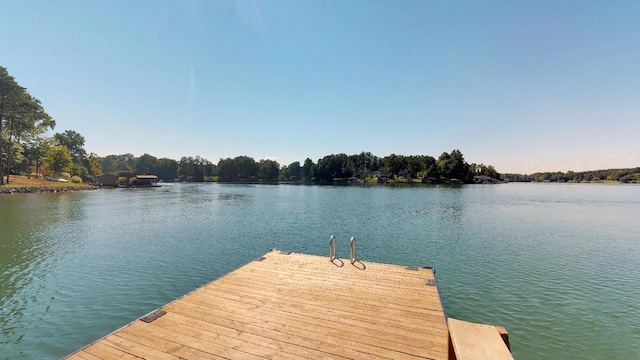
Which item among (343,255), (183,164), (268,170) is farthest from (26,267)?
(183,164)

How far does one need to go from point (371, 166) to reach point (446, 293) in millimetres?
173024

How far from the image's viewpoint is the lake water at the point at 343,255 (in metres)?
8.12

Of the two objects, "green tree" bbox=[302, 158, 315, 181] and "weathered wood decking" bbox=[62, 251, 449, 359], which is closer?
"weathered wood decking" bbox=[62, 251, 449, 359]

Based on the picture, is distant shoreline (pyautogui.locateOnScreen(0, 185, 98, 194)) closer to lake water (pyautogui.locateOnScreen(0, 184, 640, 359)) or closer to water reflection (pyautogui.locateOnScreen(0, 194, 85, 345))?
lake water (pyautogui.locateOnScreen(0, 184, 640, 359))

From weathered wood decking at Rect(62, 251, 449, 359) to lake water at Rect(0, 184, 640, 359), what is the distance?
110 inches

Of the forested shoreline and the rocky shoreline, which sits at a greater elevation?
the forested shoreline

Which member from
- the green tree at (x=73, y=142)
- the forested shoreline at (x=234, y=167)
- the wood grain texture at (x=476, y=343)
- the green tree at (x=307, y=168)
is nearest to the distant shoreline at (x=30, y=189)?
the forested shoreline at (x=234, y=167)

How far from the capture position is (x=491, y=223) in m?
27.5

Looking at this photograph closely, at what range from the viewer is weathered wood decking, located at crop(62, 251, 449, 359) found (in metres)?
5.25

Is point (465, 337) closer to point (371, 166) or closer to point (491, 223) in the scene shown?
point (491, 223)

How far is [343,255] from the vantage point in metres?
15.9

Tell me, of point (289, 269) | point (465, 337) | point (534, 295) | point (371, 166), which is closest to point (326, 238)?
point (289, 269)

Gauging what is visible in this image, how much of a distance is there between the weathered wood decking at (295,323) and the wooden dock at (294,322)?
19 millimetres

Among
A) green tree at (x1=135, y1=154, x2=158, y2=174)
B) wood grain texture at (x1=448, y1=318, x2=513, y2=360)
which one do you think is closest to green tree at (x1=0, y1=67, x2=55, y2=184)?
wood grain texture at (x1=448, y1=318, x2=513, y2=360)
